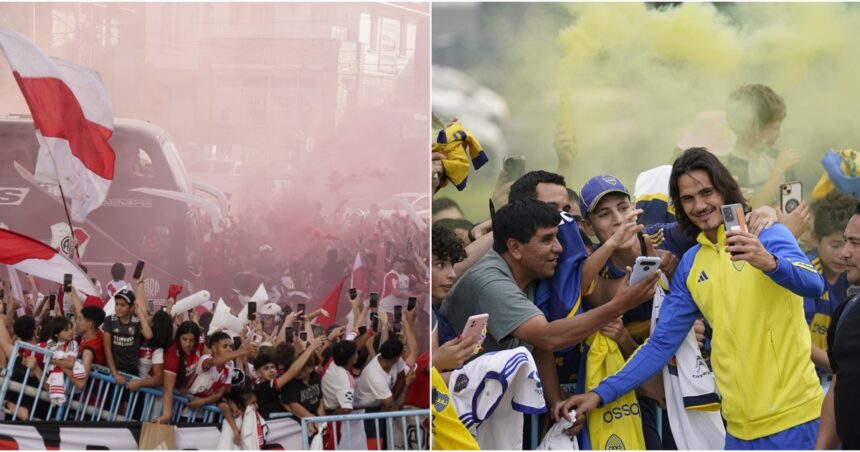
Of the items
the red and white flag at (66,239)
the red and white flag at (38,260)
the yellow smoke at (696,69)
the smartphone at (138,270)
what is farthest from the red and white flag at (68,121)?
the yellow smoke at (696,69)

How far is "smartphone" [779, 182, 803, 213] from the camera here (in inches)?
143

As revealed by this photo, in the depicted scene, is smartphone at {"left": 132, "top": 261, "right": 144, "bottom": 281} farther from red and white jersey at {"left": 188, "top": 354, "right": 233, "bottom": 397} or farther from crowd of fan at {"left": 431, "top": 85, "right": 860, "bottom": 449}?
crowd of fan at {"left": 431, "top": 85, "right": 860, "bottom": 449}

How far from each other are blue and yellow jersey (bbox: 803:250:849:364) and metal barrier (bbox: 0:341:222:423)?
216 centimetres

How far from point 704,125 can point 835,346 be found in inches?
42.9

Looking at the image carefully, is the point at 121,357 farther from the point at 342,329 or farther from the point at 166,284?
the point at 342,329

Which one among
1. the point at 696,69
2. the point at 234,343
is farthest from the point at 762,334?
the point at 234,343

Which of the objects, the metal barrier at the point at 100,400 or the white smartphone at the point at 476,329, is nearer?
the white smartphone at the point at 476,329

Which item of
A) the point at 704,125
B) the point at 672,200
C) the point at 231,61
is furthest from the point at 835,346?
the point at 231,61

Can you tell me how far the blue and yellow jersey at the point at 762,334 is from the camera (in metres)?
3.12

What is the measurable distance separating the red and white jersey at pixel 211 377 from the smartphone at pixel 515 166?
1.21 meters

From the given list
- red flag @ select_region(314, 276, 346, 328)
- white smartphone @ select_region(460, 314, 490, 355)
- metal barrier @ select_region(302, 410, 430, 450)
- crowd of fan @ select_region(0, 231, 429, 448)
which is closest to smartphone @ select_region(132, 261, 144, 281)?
crowd of fan @ select_region(0, 231, 429, 448)

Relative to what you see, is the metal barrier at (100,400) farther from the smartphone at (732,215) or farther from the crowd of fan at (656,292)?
the smartphone at (732,215)

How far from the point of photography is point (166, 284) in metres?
3.42

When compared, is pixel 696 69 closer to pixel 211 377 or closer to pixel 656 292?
pixel 656 292
